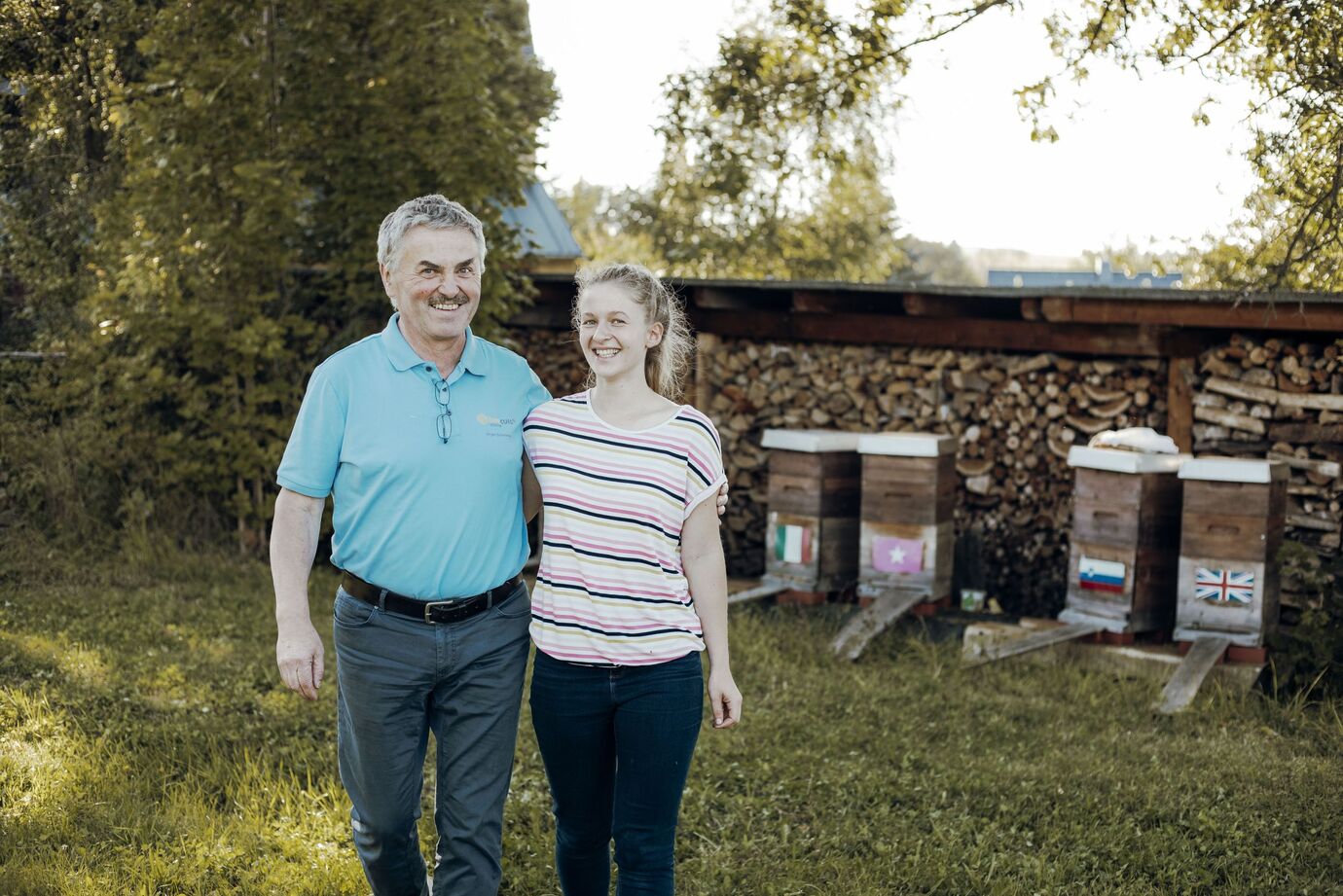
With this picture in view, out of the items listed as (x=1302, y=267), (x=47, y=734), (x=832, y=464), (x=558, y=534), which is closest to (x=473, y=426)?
(x=558, y=534)

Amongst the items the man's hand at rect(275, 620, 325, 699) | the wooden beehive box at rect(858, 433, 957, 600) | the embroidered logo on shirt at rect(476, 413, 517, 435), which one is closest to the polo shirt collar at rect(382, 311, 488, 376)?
the embroidered logo on shirt at rect(476, 413, 517, 435)

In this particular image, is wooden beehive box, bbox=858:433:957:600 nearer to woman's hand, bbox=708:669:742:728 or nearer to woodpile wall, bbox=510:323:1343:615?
woodpile wall, bbox=510:323:1343:615

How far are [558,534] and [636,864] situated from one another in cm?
80

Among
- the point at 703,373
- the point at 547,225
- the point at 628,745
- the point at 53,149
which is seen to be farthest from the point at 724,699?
the point at 547,225

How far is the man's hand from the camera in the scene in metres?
3.00

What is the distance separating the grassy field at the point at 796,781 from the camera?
4148mm

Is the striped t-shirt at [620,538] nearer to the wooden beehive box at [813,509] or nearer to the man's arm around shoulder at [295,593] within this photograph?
the man's arm around shoulder at [295,593]

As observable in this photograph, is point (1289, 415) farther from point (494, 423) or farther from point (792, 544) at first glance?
point (494, 423)

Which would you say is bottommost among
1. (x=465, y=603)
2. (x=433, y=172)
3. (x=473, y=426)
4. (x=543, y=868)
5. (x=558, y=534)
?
(x=543, y=868)

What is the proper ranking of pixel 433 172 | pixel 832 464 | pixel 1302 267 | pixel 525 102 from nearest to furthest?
1. pixel 1302 267
2. pixel 832 464
3. pixel 433 172
4. pixel 525 102

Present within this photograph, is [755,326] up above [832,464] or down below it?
above

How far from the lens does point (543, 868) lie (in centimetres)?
419

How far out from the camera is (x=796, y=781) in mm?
5035

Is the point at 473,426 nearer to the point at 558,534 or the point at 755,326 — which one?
the point at 558,534
